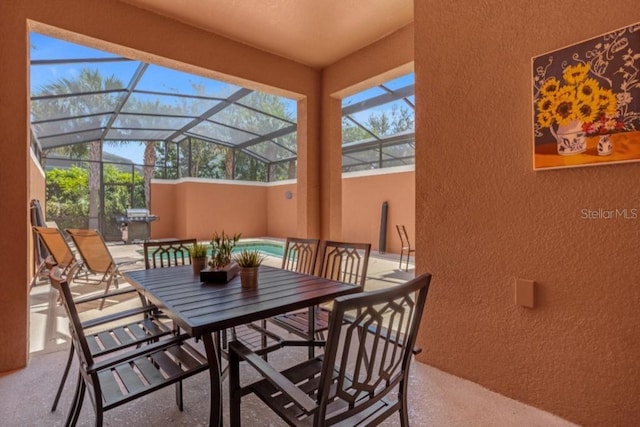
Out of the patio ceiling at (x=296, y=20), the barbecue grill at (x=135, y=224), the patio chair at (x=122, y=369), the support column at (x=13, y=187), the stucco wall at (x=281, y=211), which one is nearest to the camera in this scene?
the patio chair at (x=122, y=369)

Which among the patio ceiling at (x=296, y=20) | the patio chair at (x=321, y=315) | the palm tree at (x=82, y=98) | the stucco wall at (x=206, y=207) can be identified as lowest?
the patio chair at (x=321, y=315)

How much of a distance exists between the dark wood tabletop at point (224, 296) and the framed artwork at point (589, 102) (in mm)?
1385

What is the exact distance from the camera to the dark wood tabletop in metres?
1.39

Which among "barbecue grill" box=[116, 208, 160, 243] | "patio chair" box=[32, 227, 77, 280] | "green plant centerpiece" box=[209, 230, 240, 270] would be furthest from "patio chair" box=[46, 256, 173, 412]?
"barbecue grill" box=[116, 208, 160, 243]

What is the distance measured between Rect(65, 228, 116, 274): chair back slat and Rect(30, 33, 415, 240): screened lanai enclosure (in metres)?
2.34

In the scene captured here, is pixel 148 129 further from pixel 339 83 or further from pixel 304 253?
pixel 304 253

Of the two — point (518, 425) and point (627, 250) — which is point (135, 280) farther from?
point (627, 250)

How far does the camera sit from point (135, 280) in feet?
6.71

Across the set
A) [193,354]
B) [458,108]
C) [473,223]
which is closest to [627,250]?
[473,223]

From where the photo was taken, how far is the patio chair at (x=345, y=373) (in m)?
0.98

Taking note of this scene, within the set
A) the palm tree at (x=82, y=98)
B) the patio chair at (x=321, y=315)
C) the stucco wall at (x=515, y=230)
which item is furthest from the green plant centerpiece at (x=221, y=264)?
the palm tree at (x=82, y=98)

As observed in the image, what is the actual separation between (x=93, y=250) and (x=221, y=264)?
3.05 meters

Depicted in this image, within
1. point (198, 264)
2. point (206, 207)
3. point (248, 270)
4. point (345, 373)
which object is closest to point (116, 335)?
point (198, 264)

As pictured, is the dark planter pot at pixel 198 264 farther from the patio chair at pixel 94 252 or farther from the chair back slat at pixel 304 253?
the patio chair at pixel 94 252
